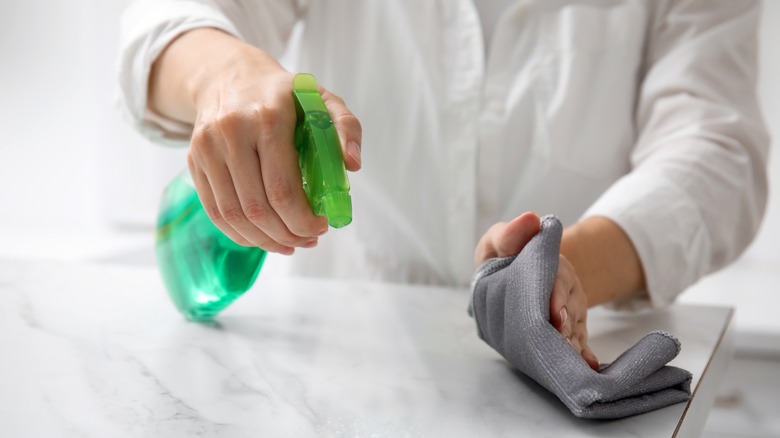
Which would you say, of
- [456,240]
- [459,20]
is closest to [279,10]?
[459,20]

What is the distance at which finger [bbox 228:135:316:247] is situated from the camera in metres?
0.40

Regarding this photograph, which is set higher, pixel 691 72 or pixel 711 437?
pixel 691 72

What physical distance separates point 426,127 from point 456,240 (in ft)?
0.35

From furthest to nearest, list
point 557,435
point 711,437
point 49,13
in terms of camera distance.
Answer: point 49,13, point 711,437, point 557,435

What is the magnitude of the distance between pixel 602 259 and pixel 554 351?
177mm

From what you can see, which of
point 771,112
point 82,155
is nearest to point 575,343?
point 771,112

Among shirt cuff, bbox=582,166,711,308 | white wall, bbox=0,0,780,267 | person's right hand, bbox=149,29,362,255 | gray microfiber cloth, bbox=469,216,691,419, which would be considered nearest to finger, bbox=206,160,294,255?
person's right hand, bbox=149,29,362,255

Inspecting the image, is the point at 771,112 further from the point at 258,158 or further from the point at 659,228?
the point at 258,158

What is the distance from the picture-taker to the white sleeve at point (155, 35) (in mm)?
557

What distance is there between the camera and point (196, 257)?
522 millimetres

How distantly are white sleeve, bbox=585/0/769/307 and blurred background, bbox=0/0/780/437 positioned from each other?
488 millimetres

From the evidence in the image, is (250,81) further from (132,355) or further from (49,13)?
(49,13)

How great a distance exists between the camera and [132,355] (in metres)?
0.49

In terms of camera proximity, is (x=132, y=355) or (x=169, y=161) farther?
(x=169, y=161)
